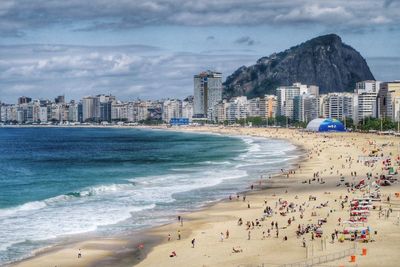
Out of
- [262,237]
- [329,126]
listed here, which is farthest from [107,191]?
[329,126]

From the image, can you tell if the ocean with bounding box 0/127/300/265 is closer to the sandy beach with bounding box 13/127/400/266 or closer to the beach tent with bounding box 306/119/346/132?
the sandy beach with bounding box 13/127/400/266

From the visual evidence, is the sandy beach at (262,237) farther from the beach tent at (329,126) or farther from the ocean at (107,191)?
the beach tent at (329,126)

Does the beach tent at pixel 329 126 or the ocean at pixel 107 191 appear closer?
the ocean at pixel 107 191

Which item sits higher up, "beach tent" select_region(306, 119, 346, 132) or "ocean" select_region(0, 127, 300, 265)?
"beach tent" select_region(306, 119, 346, 132)

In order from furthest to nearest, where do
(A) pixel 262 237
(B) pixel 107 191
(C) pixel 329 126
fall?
(C) pixel 329 126 → (B) pixel 107 191 → (A) pixel 262 237

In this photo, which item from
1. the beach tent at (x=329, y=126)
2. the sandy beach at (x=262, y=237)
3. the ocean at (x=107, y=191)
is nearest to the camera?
the sandy beach at (x=262, y=237)

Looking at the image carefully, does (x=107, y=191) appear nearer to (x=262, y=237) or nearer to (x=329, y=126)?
(x=262, y=237)

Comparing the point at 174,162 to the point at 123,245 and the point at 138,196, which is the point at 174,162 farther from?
the point at 123,245

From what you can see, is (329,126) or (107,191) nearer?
(107,191)

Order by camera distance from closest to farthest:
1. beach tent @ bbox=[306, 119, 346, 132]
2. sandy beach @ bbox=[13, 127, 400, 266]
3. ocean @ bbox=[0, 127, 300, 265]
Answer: sandy beach @ bbox=[13, 127, 400, 266], ocean @ bbox=[0, 127, 300, 265], beach tent @ bbox=[306, 119, 346, 132]

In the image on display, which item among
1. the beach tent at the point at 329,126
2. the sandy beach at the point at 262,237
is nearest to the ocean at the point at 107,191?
the sandy beach at the point at 262,237

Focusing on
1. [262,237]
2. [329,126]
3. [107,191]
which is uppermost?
[329,126]

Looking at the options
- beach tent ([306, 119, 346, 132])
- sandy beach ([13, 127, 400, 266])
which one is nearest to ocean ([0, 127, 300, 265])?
sandy beach ([13, 127, 400, 266])
